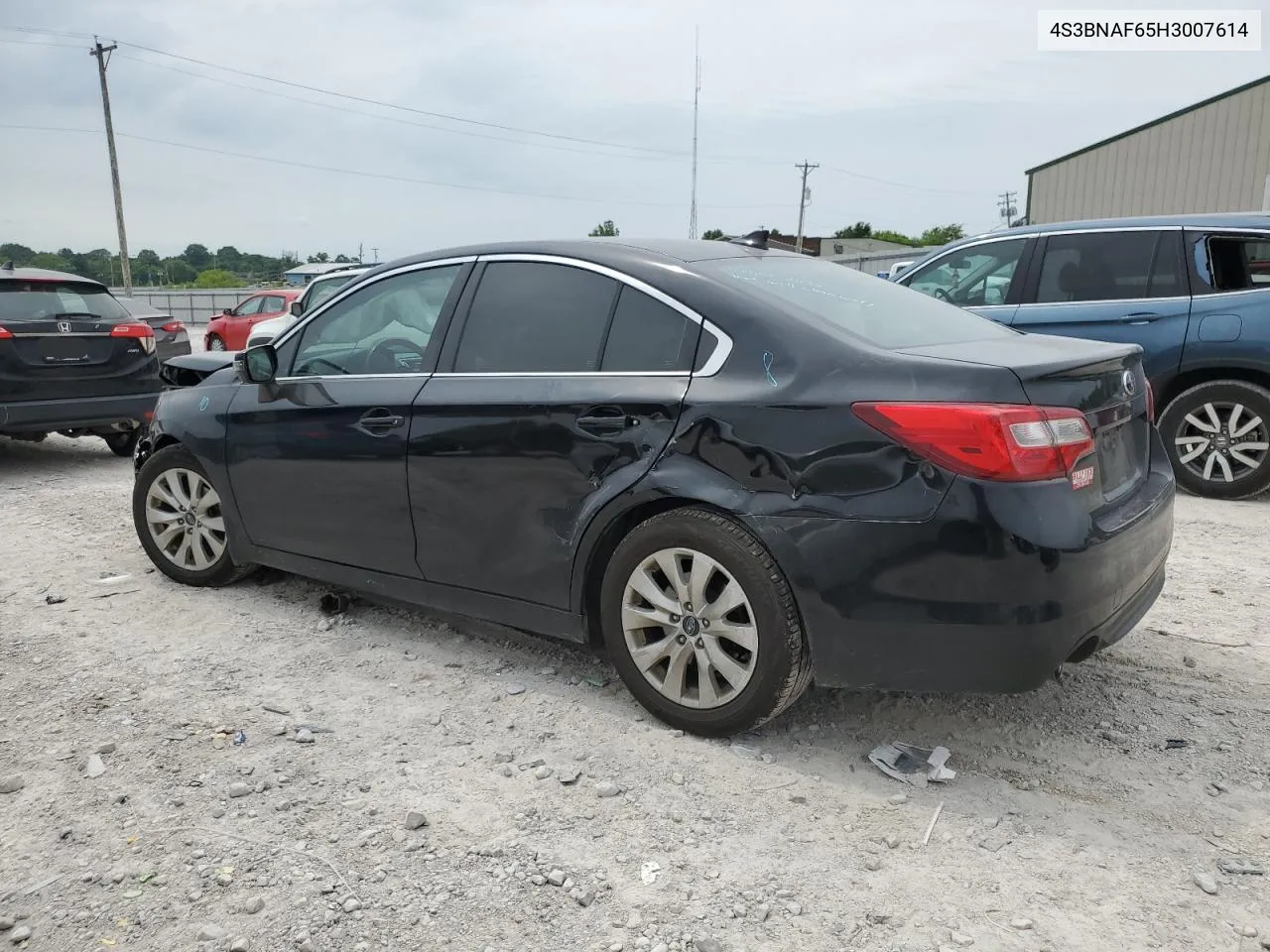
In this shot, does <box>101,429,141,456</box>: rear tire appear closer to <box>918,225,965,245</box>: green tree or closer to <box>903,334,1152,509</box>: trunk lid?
<box>903,334,1152,509</box>: trunk lid

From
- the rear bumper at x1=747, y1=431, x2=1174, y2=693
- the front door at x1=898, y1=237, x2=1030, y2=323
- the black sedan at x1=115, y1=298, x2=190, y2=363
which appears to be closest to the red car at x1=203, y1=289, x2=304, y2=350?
the black sedan at x1=115, y1=298, x2=190, y2=363

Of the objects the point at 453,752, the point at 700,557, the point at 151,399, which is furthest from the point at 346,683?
the point at 151,399

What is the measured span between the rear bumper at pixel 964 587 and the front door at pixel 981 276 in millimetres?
4644

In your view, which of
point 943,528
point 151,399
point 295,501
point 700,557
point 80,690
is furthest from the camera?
point 151,399

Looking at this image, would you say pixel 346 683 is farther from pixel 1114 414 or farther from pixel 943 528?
pixel 1114 414

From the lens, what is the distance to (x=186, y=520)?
4848 mm

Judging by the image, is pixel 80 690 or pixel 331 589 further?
pixel 331 589

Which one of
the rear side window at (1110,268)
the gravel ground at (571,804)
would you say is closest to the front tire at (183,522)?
the gravel ground at (571,804)

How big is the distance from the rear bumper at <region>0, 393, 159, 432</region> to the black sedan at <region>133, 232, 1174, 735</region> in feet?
14.3

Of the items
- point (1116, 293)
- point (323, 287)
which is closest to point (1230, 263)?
point (1116, 293)

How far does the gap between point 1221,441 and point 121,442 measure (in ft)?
28.7

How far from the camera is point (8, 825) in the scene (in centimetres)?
282

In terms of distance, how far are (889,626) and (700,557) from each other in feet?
1.92

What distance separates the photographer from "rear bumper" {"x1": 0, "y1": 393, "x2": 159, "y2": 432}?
24.8ft
